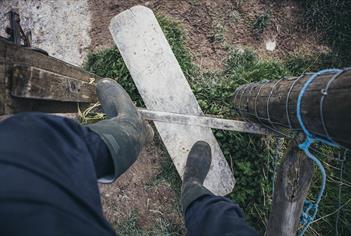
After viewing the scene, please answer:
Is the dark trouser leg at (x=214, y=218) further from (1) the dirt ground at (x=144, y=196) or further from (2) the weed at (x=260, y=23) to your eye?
(2) the weed at (x=260, y=23)

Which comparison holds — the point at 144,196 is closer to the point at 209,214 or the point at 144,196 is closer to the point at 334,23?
the point at 209,214

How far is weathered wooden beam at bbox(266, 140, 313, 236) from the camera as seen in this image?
1.78 m

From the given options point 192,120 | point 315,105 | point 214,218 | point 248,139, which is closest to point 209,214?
point 214,218

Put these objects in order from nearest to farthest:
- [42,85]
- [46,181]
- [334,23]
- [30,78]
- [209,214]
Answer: [46,181], [30,78], [42,85], [209,214], [334,23]

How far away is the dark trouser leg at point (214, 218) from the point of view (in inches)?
53.6

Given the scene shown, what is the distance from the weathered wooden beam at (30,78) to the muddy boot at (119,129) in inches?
9.4

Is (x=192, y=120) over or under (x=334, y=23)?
under

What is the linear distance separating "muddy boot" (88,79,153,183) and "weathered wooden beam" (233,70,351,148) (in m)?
0.85

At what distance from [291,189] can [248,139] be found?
0.88 m

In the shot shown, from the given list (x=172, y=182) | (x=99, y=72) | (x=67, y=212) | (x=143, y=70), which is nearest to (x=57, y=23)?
(x=99, y=72)

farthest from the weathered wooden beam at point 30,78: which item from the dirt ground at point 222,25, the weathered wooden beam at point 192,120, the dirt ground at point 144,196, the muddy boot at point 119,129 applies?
the dirt ground at point 222,25

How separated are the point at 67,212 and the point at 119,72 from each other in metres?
2.12

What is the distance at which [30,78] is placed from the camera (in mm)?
1270

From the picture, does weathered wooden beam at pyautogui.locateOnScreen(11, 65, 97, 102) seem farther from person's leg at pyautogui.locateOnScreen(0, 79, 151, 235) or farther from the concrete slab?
the concrete slab
